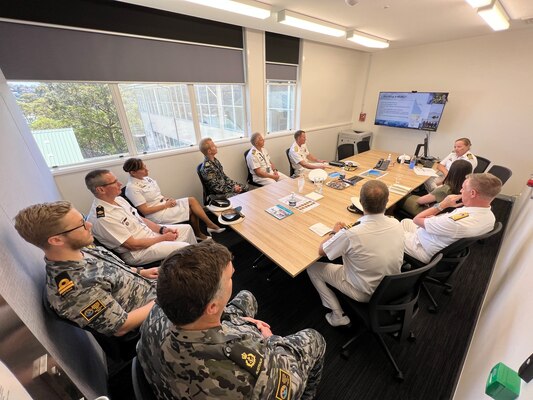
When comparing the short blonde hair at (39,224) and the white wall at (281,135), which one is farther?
the white wall at (281,135)

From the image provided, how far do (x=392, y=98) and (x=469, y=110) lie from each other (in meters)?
1.40

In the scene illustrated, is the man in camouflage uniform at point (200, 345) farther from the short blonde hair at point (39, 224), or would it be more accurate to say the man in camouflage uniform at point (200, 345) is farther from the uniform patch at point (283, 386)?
the short blonde hair at point (39, 224)

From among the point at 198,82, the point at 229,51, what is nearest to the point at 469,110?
the point at 229,51

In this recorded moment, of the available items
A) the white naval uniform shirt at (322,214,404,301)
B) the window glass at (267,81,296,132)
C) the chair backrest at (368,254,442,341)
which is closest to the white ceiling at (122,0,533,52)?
the window glass at (267,81,296,132)

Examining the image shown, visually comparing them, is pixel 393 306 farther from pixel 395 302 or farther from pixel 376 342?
pixel 376 342

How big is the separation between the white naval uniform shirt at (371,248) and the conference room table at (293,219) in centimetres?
25

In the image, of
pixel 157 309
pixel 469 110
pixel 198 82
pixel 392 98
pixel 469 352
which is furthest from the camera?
pixel 392 98

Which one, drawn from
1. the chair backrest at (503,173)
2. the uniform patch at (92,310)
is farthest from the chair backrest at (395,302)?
the chair backrest at (503,173)

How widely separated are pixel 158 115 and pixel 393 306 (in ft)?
11.4

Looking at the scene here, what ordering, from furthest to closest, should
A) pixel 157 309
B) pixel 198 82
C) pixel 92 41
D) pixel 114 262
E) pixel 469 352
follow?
pixel 198 82
pixel 92 41
pixel 469 352
pixel 114 262
pixel 157 309

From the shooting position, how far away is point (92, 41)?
7.49 ft

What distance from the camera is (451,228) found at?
1584 millimetres

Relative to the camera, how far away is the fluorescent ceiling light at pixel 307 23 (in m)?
2.69

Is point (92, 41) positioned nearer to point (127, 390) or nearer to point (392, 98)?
point (127, 390)
